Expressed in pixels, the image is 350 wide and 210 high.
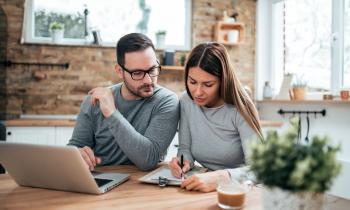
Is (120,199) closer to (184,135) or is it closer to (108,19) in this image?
(184,135)

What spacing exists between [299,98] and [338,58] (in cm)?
51

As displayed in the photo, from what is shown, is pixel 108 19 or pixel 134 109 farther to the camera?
pixel 108 19

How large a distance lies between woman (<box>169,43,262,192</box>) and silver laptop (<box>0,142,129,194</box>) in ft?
1.62

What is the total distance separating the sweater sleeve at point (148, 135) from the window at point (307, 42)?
7.10 feet

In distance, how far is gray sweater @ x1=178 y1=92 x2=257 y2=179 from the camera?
1511mm

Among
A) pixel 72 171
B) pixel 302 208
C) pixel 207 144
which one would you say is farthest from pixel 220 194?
pixel 207 144

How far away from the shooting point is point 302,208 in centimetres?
65

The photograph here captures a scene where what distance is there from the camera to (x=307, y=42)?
3.57 metres

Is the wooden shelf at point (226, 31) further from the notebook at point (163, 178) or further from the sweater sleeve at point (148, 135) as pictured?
the notebook at point (163, 178)

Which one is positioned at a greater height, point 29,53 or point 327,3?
point 327,3

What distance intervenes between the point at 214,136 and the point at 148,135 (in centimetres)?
30

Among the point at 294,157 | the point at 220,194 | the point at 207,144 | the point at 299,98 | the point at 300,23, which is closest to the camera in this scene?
the point at 294,157

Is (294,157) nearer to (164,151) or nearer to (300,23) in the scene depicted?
(164,151)

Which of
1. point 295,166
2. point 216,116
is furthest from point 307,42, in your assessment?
point 295,166
